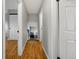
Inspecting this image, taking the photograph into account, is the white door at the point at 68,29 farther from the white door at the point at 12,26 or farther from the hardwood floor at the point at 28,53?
the white door at the point at 12,26

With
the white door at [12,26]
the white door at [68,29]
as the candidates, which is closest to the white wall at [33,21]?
the white door at [12,26]

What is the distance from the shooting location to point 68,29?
9.57 feet

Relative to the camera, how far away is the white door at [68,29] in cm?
288

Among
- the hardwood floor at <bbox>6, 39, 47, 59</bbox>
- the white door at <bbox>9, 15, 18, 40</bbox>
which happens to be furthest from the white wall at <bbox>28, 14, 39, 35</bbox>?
the hardwood floor at <bbox>6, 39, 47, 59</bbox>

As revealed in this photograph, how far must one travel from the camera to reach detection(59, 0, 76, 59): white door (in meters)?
2.88

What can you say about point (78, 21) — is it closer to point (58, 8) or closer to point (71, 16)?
point (71, 16)

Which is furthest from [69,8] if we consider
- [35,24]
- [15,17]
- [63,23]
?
[35,24]

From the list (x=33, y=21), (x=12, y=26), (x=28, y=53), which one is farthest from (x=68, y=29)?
(x=33, y=21)

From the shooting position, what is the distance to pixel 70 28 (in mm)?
2902

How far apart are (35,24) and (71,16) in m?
9.03

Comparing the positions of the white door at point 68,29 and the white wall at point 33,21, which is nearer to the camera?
the white door at point 68,29

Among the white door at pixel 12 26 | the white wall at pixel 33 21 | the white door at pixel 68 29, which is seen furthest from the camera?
the white wall at pixel 33 21

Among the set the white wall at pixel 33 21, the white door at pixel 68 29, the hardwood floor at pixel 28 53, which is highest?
the white wall at pixel 33 21

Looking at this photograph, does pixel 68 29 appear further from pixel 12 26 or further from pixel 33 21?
pixel 33 21
